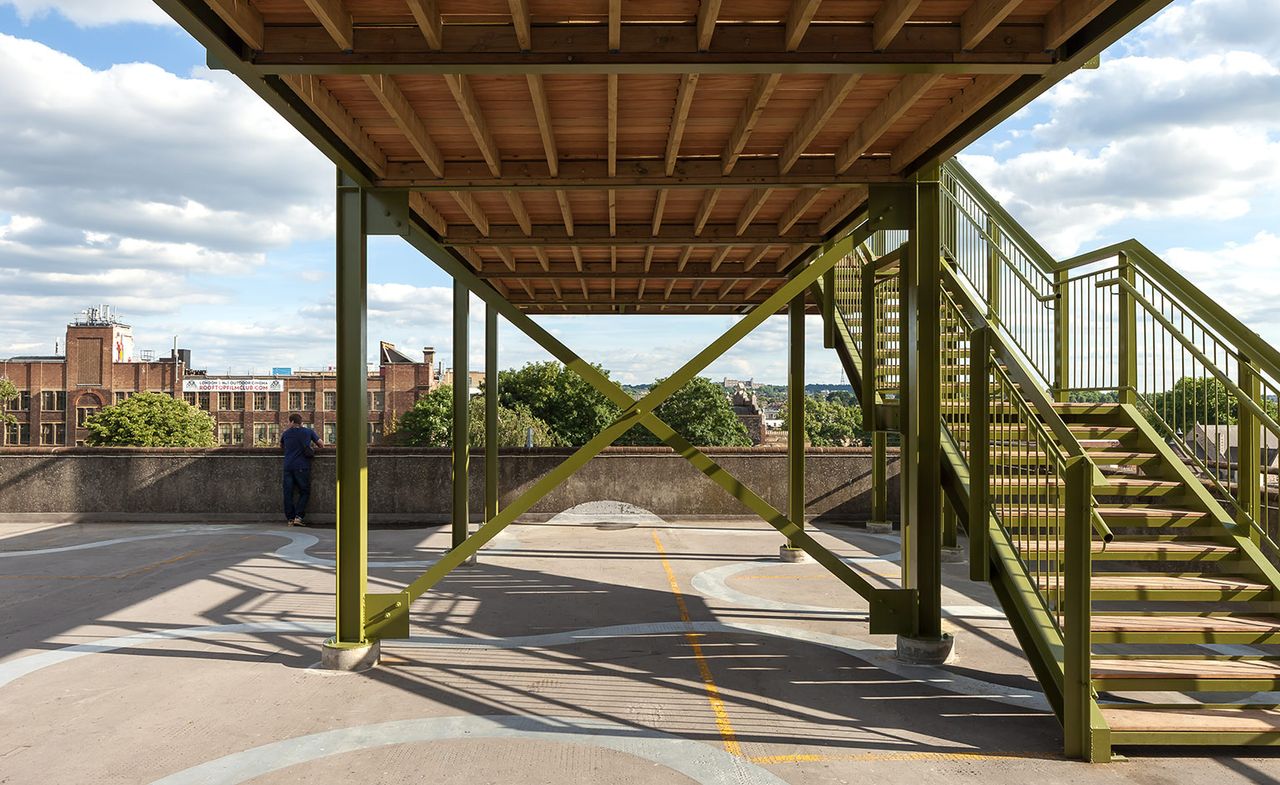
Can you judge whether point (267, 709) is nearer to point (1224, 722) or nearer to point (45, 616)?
point (45, 616)

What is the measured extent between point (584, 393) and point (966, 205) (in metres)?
55.4

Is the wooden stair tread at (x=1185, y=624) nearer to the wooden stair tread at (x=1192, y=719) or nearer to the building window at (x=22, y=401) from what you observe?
the wooden stair tread at (x=1192, y=719)

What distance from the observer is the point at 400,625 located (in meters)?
6.39

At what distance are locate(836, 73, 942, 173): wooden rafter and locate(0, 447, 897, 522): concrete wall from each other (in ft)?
31.8

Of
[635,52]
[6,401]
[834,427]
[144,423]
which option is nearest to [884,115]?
[635,52]

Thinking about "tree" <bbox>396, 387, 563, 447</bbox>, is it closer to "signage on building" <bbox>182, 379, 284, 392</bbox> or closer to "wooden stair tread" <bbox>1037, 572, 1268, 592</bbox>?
"signage on building" <bbox>182, 379, 284, 392</bbox>

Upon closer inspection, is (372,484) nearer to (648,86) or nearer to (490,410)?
(490,410)

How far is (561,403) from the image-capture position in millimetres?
64812

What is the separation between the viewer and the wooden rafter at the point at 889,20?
3.98 metres

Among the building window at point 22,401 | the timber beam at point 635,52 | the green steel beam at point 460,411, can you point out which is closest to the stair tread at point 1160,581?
the timber beam at point 635,52

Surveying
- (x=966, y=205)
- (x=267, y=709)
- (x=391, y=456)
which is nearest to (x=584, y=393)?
(x=391, y=456)

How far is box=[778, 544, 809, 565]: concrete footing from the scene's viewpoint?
35.7 feet

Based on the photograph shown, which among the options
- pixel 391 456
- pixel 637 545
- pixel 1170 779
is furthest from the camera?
pixel 391 456

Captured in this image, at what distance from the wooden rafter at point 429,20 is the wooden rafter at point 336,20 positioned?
374mm
